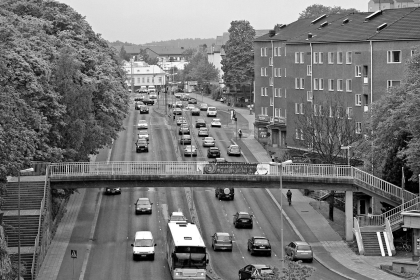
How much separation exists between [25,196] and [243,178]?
15.6m

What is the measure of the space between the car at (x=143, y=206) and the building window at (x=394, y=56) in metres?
26.3

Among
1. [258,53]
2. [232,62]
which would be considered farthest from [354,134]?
[232,62]

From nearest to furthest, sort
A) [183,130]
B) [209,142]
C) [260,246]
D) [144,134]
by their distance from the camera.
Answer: [260,246] < [209,142] < [144,134] < [183,130]

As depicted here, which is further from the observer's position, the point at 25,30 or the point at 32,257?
the point at 25,30

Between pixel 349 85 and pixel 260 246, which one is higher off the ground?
pixel 349 85

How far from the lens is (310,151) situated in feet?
294

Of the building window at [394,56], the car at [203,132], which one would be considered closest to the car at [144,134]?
the car at [203,132]

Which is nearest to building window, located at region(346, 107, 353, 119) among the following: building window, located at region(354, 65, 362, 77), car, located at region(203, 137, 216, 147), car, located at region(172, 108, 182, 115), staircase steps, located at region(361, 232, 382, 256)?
building window, located at region(354, 65, 362, 77)

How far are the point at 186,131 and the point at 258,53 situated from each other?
16.6 meters

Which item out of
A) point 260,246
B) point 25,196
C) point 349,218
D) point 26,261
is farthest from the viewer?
point 349,218

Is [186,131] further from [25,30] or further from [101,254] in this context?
[101,254]

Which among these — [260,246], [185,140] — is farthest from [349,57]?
[260,246]

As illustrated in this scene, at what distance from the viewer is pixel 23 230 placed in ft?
201

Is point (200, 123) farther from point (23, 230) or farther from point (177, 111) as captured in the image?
point (23, 230)
